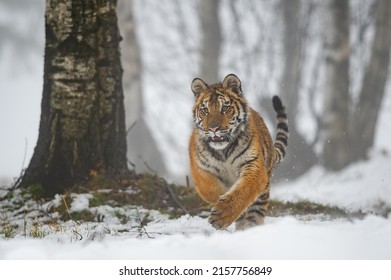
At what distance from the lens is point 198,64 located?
24.9m

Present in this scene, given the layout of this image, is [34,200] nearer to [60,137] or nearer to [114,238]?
[60,137]

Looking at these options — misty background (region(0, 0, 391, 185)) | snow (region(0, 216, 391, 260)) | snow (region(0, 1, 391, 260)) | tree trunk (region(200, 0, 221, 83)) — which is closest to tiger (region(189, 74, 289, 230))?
snow (region(0, 1, 391, 260))

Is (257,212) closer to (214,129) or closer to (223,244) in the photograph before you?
(214,129)

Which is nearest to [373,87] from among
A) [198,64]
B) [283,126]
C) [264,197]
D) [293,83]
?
[293,83]

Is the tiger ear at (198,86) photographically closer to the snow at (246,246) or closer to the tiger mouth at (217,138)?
the tiger mouth at (217,138)

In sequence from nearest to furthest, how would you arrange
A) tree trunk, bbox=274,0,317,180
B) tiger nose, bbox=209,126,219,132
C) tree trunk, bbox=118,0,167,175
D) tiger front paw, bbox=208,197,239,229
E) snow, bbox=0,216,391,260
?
snow, bbox=0,216,391,260, tiger front paw, bbox=208,197,239,229, tiger nose, bbox=209,126,219,132, tree trunk, bbox=274,0,317,180, tree trunk, bbox=118,0,167,175

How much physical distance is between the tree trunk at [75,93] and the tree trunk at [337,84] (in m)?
9.39

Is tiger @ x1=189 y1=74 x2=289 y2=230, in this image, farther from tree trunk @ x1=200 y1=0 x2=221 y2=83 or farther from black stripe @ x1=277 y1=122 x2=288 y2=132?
tree trunk @ x1=200 y1=0 x2=221 y2=83

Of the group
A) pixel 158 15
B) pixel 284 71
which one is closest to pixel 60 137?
pixel 284 71

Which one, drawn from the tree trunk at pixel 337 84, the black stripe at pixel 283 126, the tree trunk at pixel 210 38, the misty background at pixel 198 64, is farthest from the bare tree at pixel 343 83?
the black stripe at pixel 283 126

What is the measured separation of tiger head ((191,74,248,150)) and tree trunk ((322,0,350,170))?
31.7 ft

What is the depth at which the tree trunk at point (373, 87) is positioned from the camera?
15.0 m

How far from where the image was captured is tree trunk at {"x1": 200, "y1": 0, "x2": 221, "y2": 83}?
1853cm

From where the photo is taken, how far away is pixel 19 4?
3152cm
